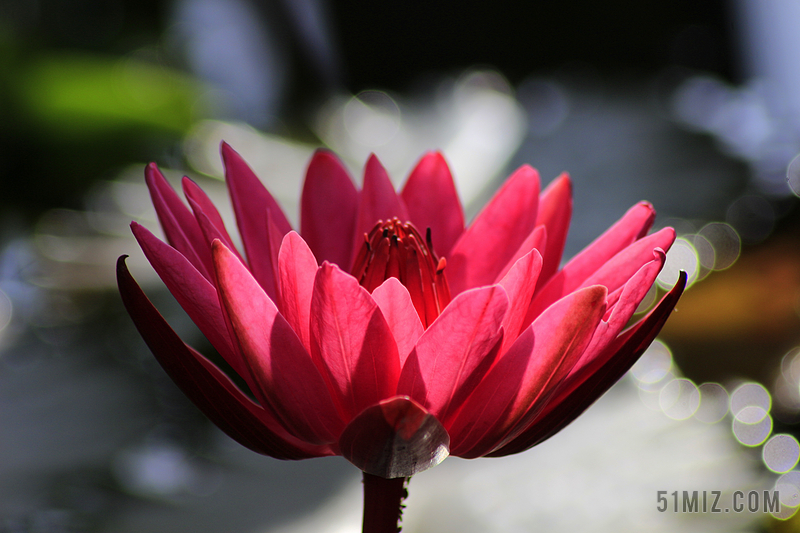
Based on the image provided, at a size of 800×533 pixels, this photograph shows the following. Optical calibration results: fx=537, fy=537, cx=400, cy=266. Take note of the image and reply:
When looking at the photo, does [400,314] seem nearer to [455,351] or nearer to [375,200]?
[455,351]

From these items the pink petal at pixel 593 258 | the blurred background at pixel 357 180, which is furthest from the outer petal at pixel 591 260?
the blurred background at pixel 357 180

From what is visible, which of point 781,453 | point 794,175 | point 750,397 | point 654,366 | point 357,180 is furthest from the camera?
point 357,180

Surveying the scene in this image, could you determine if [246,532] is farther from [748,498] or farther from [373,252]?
[748,498]

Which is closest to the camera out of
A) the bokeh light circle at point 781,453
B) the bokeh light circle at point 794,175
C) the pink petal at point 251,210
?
the pink petal at point 251,210

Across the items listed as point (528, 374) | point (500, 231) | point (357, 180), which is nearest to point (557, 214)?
point (500, 231)

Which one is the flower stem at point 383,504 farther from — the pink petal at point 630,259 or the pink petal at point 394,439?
the pink petal at point 630,259

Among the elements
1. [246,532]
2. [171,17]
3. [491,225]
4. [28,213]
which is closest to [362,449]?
[491,225]

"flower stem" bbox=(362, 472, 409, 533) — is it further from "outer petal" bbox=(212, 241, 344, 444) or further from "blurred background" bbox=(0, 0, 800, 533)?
"blurred background" bbox=(0, 0, 800, 533)
